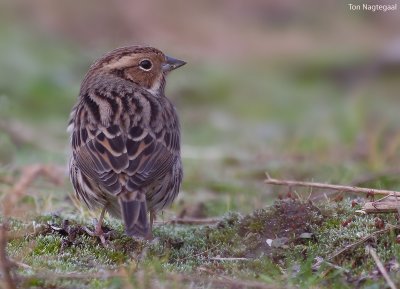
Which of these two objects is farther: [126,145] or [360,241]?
[126,145]

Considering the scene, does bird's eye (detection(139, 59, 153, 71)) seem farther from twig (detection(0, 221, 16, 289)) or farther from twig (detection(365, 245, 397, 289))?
twig (detection(0, 221, 16, 289))

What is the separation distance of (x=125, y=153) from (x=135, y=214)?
1.94 ft

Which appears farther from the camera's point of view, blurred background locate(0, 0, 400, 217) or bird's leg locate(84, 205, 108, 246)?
blurred background locate(0, 0, 400, 217)

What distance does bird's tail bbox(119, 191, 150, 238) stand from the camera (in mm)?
6492

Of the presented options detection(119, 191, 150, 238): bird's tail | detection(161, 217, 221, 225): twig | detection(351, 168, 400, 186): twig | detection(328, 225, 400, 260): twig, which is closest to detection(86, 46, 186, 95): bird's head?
detection(161, 217, 221, 225): twig

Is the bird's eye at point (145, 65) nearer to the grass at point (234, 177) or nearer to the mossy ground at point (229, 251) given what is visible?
the grass at point (234, 177)

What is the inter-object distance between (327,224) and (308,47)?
18.5 m

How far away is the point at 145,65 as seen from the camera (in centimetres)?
864

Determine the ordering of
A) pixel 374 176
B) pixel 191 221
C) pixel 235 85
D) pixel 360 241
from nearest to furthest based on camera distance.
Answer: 1. pixel 360 241
2. pixel 191 221
3. pixel 374 176
4. pixel 235 85

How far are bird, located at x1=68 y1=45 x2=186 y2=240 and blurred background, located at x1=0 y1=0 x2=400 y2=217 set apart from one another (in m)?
1.27

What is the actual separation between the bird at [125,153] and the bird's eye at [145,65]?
0.28 meters

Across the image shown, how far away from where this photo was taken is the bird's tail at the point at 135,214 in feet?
21.3

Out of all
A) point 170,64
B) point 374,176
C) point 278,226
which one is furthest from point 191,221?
point 374,176

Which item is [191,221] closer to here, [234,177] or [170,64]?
[170,64]
